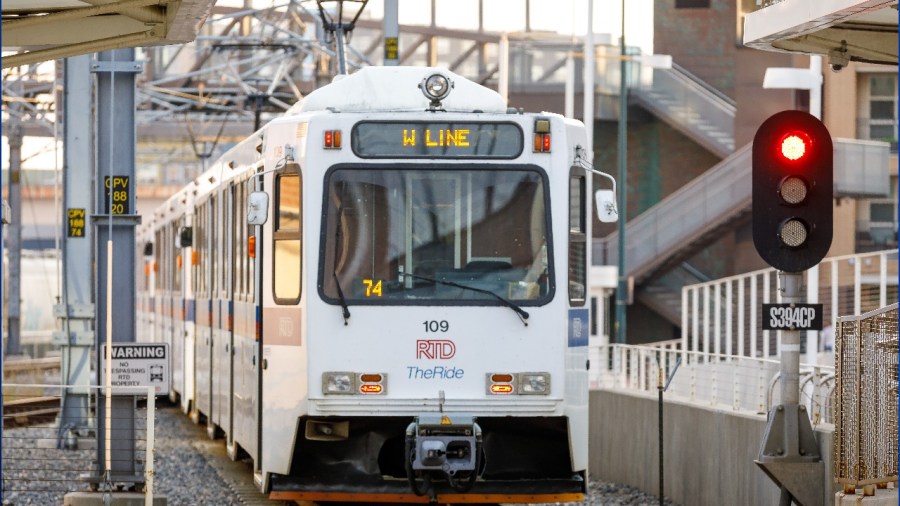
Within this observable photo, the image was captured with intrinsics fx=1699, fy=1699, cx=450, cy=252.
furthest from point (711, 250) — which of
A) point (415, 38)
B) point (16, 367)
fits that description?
point (16, 367)

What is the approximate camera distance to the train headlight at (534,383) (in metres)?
11.9

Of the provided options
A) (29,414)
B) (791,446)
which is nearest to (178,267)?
(29,414)

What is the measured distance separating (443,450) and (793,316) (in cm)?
256

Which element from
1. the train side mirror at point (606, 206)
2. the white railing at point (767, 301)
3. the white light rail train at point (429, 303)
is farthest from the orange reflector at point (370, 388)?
the white railing at point (767, 301)

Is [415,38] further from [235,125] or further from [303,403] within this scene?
[303,403]

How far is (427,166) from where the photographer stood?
1199 centimetres

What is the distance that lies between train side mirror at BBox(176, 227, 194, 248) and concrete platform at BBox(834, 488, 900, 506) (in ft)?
35.0

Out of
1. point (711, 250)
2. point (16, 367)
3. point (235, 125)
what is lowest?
point (16, 367)

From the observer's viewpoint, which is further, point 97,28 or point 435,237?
point 435,237

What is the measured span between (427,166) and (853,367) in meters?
3.30

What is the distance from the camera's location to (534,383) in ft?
38.9

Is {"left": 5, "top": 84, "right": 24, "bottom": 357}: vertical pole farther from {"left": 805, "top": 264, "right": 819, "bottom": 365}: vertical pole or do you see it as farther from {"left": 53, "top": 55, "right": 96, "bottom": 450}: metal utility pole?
{"left": 805, "top": 264, "right": 819, "bottom": 365}: vertical pole

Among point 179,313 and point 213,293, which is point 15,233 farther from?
point 213,293

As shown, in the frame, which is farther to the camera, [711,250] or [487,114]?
[711,250]
